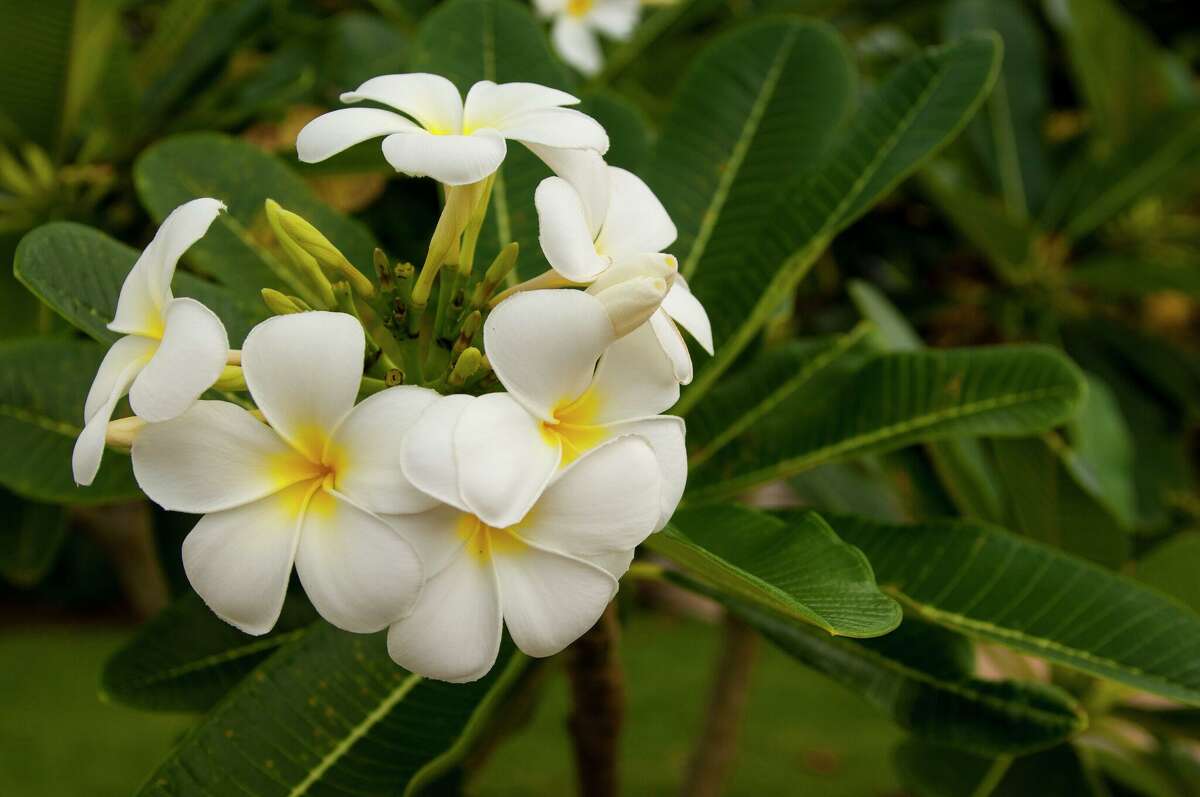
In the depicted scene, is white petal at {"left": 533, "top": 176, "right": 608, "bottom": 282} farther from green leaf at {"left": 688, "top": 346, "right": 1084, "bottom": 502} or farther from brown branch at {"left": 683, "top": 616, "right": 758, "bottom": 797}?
brown branch at {"left": 683, "top": 616, "right": 758, "bottom": 797}

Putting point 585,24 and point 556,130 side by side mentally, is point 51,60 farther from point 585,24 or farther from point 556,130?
point 556,130

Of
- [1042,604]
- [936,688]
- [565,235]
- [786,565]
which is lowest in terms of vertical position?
[936,688]

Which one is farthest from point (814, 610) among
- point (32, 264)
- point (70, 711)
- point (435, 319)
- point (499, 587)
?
point (70, 711)

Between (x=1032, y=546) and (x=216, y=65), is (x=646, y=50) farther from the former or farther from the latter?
(x=1032, y=546)

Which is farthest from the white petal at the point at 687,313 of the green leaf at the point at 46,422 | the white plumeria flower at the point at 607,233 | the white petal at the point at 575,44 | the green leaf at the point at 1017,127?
the green leaf at the point at 1017,127

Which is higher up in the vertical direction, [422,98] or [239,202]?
[422,98]

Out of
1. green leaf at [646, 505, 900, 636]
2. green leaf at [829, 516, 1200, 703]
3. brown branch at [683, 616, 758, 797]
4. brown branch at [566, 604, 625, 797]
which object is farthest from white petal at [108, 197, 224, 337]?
brown branch at [683, 616, 758, 797]

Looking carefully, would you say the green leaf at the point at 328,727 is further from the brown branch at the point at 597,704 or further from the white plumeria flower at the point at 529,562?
the white plumeria flower at the point at 529,562

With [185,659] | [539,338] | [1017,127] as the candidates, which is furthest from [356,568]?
[1017,127]
